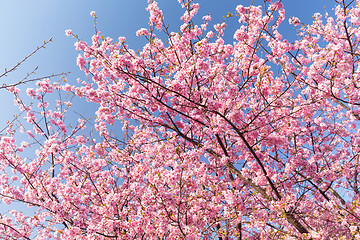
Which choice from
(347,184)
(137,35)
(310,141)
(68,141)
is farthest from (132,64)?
(347,184)

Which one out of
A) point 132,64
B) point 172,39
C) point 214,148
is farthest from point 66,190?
point 172,39

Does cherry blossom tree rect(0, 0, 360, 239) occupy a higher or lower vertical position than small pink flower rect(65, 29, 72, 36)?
lower

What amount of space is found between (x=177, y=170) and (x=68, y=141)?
5.74m

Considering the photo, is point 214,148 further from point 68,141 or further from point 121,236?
point 68,141

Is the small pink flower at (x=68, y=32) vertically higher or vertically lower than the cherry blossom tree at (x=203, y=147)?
higher

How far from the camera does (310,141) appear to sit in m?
9.63

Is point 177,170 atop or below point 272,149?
below

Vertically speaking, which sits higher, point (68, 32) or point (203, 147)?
point (68, 32)

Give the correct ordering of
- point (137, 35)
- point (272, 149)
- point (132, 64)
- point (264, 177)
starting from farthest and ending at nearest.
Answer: point (272, 149) < point (137, 35) < point (264, 177) < point (132, 64)

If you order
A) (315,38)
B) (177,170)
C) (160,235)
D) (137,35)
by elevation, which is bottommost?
(160,235)

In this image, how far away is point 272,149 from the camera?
30.2 ft

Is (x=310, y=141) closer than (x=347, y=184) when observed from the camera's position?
Yes

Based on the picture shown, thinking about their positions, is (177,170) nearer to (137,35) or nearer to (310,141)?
(137,35)

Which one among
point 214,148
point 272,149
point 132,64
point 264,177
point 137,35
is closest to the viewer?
point 132,64
